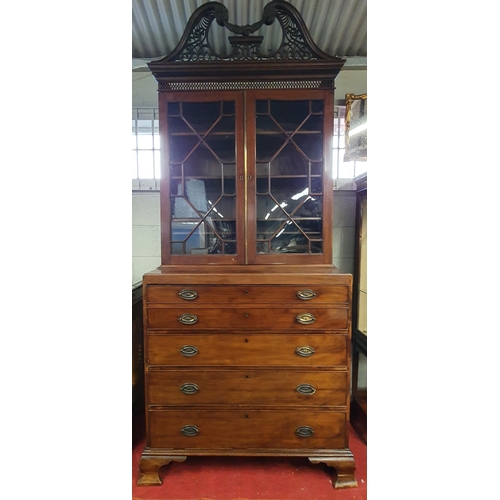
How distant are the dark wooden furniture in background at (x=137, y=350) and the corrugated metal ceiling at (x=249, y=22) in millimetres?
1369

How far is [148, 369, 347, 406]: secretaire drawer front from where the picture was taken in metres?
1.24

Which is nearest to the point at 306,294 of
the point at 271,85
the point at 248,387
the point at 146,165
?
the point at 248,387

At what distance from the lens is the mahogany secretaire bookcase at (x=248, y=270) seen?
4.03ft

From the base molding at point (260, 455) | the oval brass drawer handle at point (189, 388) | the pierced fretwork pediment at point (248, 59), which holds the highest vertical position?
the pierced fretwork pediment at point (248, 59)

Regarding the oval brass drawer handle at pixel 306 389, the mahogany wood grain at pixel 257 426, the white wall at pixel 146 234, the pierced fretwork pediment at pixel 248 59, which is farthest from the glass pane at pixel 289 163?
the mahogany wood grain at pixel 257 426

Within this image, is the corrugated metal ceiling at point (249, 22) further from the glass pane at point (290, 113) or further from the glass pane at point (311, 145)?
the glass pane at point (311, 145)

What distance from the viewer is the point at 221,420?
1254mm

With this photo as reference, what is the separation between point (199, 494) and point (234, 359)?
58cm

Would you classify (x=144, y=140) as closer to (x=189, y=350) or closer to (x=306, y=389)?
(x=189, y=350)

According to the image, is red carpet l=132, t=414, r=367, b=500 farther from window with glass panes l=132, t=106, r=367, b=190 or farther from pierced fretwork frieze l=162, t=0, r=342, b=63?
pierced fretwork frieze l=162, t=0, r=342, b=63

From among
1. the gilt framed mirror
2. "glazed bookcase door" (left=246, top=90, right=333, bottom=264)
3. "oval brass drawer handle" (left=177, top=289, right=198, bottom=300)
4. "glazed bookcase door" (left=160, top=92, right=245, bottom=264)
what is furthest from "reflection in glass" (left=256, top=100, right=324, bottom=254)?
the gilt framed mirror

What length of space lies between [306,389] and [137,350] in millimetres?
989
